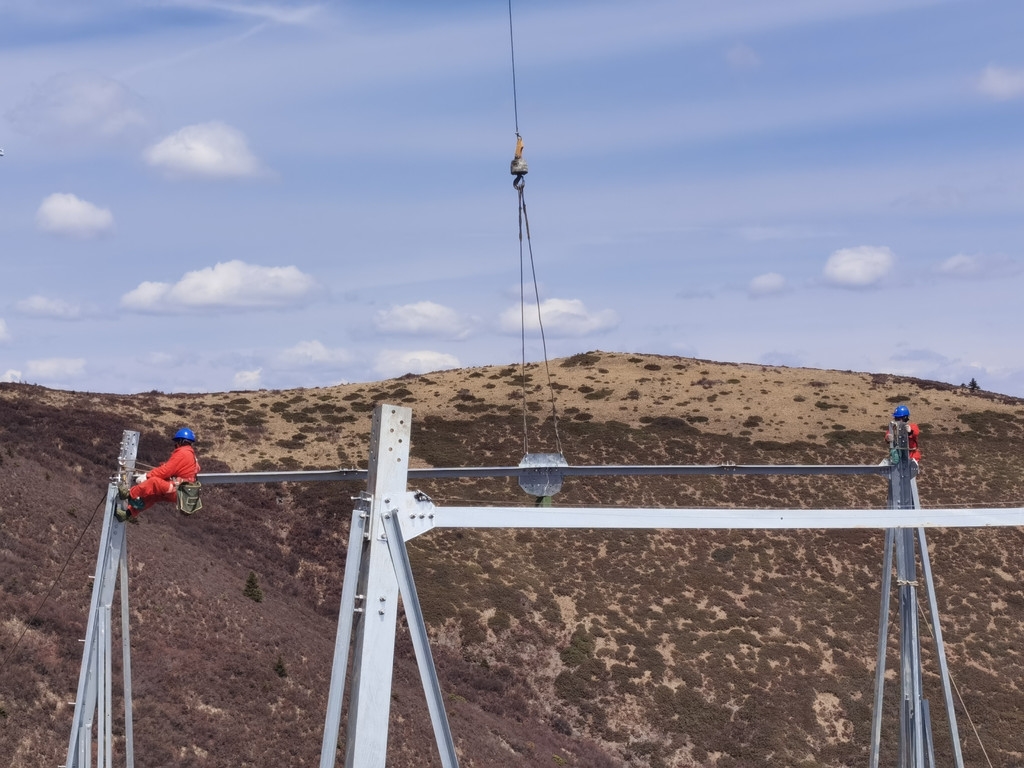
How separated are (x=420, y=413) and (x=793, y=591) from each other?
28.4 meters

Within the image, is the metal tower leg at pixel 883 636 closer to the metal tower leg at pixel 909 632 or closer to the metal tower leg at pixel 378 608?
the metal tower leg at pixel 909 632

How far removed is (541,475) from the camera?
1300cm

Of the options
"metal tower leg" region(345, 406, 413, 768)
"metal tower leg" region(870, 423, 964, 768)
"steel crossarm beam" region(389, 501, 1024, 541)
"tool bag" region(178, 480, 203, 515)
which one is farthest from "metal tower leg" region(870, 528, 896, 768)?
"tool bag" region(178, 480, 203, 515)

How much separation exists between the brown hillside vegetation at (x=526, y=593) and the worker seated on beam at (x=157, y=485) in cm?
1062

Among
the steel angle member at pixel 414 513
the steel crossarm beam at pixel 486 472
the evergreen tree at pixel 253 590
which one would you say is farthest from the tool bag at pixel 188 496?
the evergreen tree at pixel 253 590

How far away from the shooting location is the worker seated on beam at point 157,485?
44.9ft

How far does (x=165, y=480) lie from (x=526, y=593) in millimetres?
33783

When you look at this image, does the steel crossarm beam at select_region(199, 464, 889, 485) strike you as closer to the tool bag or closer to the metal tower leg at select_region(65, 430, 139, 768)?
the tool bag

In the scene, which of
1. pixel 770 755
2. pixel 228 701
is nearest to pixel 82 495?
pixel 228 701

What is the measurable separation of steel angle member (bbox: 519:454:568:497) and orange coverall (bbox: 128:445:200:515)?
4712 millimetres

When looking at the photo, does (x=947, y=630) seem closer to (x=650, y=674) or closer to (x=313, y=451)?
(x=650, y=674)

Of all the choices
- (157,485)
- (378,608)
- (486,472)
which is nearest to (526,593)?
(486,472)

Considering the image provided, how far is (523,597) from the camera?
4591 cm

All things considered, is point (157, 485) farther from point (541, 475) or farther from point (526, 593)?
point (526, 593)
